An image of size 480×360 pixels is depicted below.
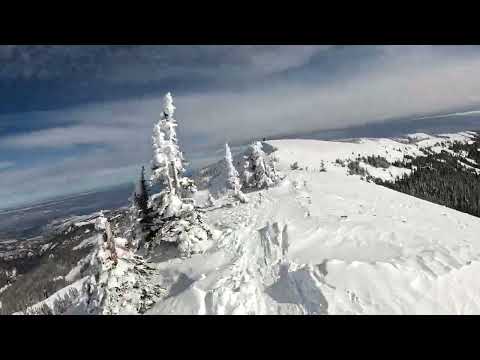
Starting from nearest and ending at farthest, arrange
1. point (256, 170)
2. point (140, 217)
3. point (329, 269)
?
point (329, 269) < point (140, 217) < point (256, 170)

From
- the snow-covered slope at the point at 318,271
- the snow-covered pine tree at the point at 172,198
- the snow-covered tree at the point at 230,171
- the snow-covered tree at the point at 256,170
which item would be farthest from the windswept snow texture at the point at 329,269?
the snow-covered tree at the point at 230,171

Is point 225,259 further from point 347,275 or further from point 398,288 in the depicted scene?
point 398,288

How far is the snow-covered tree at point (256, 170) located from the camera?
47812 mm

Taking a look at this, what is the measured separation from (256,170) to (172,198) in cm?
3111

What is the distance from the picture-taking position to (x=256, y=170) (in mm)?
49000

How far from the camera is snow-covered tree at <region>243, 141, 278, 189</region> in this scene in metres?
47.8

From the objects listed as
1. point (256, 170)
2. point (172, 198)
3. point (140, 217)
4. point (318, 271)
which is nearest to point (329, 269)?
point (318, 271)

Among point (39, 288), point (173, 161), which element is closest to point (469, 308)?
point (173, 161)

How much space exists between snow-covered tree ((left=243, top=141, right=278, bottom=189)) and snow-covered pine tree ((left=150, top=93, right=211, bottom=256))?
90.0ft

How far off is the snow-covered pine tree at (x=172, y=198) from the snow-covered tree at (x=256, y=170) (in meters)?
27.4

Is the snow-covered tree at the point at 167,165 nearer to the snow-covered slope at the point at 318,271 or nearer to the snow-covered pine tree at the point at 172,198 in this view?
the snow-covered pine tree at the point at 172,198

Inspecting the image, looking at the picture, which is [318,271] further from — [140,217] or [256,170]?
[256,170]
